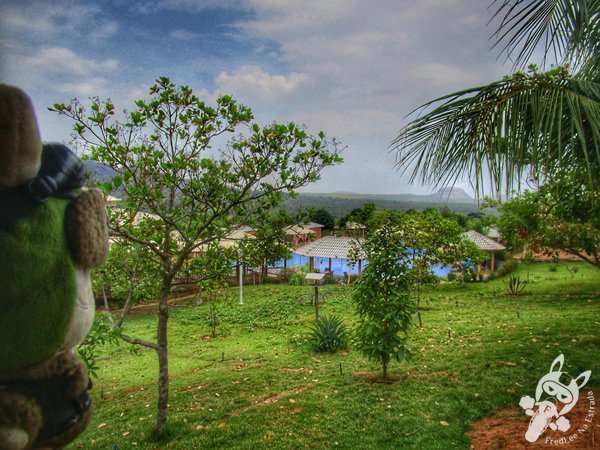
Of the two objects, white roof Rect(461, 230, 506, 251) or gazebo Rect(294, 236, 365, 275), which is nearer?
gazebo Rect(294, 236, 365, 275)

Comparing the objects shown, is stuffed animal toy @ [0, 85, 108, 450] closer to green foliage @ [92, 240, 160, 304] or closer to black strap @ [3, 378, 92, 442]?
black strap @ [3, 378, 92, 442]

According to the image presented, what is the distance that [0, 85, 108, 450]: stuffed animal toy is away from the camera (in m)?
0.94

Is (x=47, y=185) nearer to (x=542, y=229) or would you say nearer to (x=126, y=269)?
(x=126, y=269)

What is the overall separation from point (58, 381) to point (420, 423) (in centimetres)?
387

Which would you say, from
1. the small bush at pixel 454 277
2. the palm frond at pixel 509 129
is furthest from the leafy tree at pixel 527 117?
the small bush at pixel 454 277

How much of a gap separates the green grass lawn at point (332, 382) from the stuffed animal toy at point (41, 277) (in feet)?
10.6

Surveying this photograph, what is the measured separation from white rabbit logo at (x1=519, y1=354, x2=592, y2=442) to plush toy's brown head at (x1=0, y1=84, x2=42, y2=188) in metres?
4.27

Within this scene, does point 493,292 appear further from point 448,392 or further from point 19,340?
point 19,340

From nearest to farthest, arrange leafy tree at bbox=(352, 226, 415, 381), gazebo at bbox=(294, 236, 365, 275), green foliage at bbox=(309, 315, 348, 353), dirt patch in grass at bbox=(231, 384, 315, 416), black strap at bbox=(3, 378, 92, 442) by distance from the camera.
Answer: black strap at bbox=(3, 378, 92, 442), dirt patch in grass at bbox=(231, 384, 315, 416), leafy tree at bbox=(352, 226, 415, 381), green foliage at bbox=(309, 315, 348, 353), gazebo at bbox=(294, 236, 365, 275)

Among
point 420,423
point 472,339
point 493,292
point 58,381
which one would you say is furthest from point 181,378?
point 493,292

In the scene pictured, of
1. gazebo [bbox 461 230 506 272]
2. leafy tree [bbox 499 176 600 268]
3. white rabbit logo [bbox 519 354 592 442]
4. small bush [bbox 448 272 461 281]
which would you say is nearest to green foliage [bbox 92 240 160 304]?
white rabbit logo [bbox 519 354 592 442]

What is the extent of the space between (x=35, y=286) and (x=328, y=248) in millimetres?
16932

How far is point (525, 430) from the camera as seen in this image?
150 inches

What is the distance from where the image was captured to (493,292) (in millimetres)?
12836
